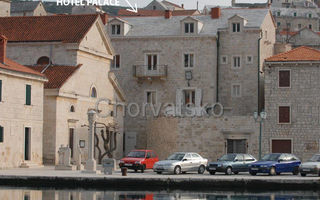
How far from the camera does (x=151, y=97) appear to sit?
68.0 metres

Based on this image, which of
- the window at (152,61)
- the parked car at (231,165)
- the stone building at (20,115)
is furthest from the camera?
the window at (152,61)

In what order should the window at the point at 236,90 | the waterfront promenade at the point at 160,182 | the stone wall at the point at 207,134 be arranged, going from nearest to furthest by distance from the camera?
the waterfront promenade at the point at 160,182, the stone wall at the point at 207,134, the window at the point at 236,90

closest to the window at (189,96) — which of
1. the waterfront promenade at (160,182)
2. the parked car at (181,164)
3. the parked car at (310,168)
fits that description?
the parked car at (181,164)

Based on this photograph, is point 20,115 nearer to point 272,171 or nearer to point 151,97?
point 272,171

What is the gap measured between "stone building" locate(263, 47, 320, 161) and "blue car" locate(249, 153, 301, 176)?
41.4 feet

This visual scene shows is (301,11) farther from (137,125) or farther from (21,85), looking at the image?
(21,85)

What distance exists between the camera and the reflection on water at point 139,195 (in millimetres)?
35250

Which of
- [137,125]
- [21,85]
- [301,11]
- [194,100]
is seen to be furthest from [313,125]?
[301,11]

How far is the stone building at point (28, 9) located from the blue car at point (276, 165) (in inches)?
3113

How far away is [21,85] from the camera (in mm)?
51281

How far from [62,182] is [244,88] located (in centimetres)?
2876

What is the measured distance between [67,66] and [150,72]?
10992 mm

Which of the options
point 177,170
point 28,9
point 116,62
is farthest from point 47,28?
point 28,9

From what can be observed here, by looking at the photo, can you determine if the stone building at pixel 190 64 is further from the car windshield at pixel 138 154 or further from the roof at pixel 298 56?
the car windshield at pixel 138 154
